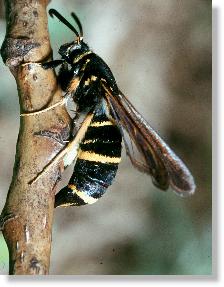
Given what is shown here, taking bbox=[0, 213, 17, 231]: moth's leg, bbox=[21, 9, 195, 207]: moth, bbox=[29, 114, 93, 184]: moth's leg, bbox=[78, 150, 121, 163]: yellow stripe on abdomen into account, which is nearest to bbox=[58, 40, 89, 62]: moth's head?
bbox=[21, 9, 195, 207]: moth

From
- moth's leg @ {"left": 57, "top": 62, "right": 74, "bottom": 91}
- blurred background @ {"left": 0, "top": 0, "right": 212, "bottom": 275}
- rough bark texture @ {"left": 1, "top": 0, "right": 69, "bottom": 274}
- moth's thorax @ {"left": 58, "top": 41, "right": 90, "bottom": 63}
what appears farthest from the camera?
blurred background @ {"left": 0, "top": 0, "right": 212, "bottom": 275}

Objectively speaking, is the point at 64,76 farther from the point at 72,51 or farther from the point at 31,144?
the point at 31,144

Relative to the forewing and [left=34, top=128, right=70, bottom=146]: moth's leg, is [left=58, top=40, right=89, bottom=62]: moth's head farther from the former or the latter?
[left=34, top=128, right=70, bottom=146]: moth's leg

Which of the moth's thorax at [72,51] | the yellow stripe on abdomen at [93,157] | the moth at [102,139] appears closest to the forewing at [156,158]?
the moth at [102,139]

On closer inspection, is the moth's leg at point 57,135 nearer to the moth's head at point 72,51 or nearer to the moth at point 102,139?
the moth at point 102,139

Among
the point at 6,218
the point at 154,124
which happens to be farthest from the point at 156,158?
the point at 154,124

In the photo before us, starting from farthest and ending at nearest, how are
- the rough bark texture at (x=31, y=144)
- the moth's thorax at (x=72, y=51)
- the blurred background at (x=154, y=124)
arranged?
1. the blurred background at (x=154, y=124)
2. the moth's thorax at (x=72, y=51)
3. the rough bark texture at (x=31, y=144)
